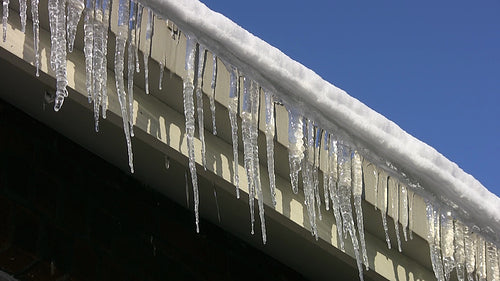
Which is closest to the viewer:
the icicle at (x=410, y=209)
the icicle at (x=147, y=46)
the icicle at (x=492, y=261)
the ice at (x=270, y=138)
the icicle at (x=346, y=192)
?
the icicle at (x=147, y=46)

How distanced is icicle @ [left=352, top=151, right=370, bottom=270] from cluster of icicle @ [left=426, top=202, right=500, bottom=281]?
28 cm

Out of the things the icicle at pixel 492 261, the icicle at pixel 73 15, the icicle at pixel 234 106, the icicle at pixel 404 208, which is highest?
the icicle at pixel 73 15

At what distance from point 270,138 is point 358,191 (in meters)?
0.42

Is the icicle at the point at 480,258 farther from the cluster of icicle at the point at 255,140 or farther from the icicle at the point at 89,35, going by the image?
the icicle at the point at 89,35

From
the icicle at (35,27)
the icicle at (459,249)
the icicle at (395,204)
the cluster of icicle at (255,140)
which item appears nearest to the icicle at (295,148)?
the cluster of icicle at (255,140)

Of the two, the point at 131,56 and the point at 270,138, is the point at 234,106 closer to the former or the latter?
the point at 270,138

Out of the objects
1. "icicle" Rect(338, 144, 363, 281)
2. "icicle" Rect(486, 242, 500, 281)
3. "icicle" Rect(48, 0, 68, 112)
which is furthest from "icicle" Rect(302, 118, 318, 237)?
"icicle" Rect(48, 0, 68, 112)

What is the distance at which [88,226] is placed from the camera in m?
3.67

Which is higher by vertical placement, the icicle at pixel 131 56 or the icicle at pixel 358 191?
the icicle at pixel 131 56

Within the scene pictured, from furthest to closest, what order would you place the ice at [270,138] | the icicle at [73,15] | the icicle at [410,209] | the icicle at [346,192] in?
the icicle at [410,209]
the icicle at [346,192]
the ice at [270,138]
the icicle at [73,15]

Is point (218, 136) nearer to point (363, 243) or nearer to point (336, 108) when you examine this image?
point (336, 108)

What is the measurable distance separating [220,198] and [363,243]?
2.06 feet

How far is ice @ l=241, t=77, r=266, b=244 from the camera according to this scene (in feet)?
10.4

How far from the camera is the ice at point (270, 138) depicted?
10.4 feet
